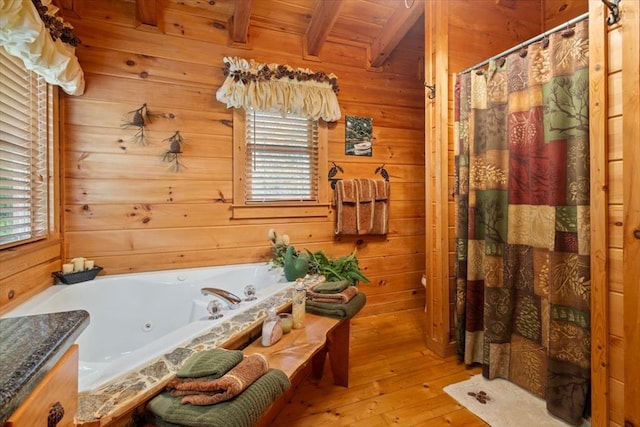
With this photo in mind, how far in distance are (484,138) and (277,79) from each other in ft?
5.22

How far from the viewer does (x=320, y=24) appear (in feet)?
7.69

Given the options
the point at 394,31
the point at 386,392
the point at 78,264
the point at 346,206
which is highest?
the point at 394,31

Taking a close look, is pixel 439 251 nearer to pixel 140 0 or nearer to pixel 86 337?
pixel 86 337

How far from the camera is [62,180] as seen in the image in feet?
6.46

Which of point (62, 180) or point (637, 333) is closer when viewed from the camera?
point (637, 333)

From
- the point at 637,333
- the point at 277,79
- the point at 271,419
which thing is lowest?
the point at 271,419

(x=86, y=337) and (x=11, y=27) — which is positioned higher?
(x=11, y=27)

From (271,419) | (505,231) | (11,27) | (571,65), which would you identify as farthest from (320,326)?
(11,27)

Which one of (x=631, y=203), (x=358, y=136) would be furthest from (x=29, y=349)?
(x=358, y=136)

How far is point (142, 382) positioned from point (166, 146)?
5.71ft

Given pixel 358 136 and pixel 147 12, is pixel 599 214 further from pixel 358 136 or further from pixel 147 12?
pixel 147 12

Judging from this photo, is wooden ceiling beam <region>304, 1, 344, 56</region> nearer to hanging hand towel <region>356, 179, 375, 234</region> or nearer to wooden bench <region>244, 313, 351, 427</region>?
hanging hand towel <region>356, 179, 375, 234</region>

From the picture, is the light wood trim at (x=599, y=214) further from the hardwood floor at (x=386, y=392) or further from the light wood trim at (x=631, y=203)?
the hardwood floor at (x=386, y=392)

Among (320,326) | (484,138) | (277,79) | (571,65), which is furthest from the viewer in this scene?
(277,79)
